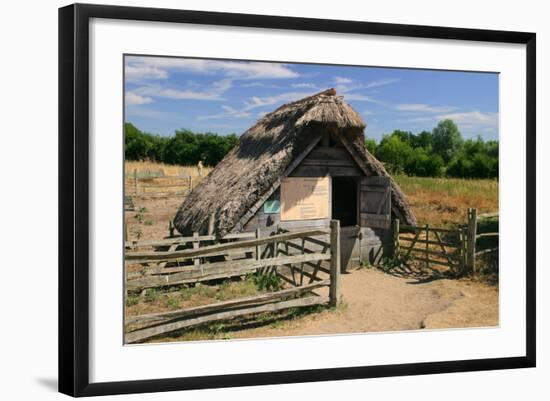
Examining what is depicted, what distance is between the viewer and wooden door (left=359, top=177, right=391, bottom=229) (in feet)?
30.3

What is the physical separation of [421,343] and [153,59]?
4164 millimetres

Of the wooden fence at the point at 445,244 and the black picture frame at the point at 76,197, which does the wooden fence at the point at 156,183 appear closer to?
the black picture frame at the point at 76,197

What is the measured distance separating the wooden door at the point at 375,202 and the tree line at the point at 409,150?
0.59m

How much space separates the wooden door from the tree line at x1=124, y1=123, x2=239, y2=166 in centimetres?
280

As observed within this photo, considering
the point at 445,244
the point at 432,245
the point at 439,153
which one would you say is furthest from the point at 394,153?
the point at 432,245

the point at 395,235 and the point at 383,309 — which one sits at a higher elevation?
the point at 395,235

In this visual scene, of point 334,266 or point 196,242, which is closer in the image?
point 334,266

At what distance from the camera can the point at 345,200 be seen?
11.7 meters

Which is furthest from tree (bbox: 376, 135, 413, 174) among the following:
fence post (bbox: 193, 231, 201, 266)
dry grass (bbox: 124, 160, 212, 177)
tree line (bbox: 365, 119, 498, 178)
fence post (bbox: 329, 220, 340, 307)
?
fence post (bbox: 193, 231, 201, 266)

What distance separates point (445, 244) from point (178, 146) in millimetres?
4399

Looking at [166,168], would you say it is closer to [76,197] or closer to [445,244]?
[76,197]

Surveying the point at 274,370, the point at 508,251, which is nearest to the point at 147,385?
the point at 274,370

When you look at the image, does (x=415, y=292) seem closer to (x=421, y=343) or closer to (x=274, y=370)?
(x=421, y=343)

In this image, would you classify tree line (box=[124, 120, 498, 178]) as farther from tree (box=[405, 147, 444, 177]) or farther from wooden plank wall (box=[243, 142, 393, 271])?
wooden plank wall (box=[243, 142, 393, 271])
